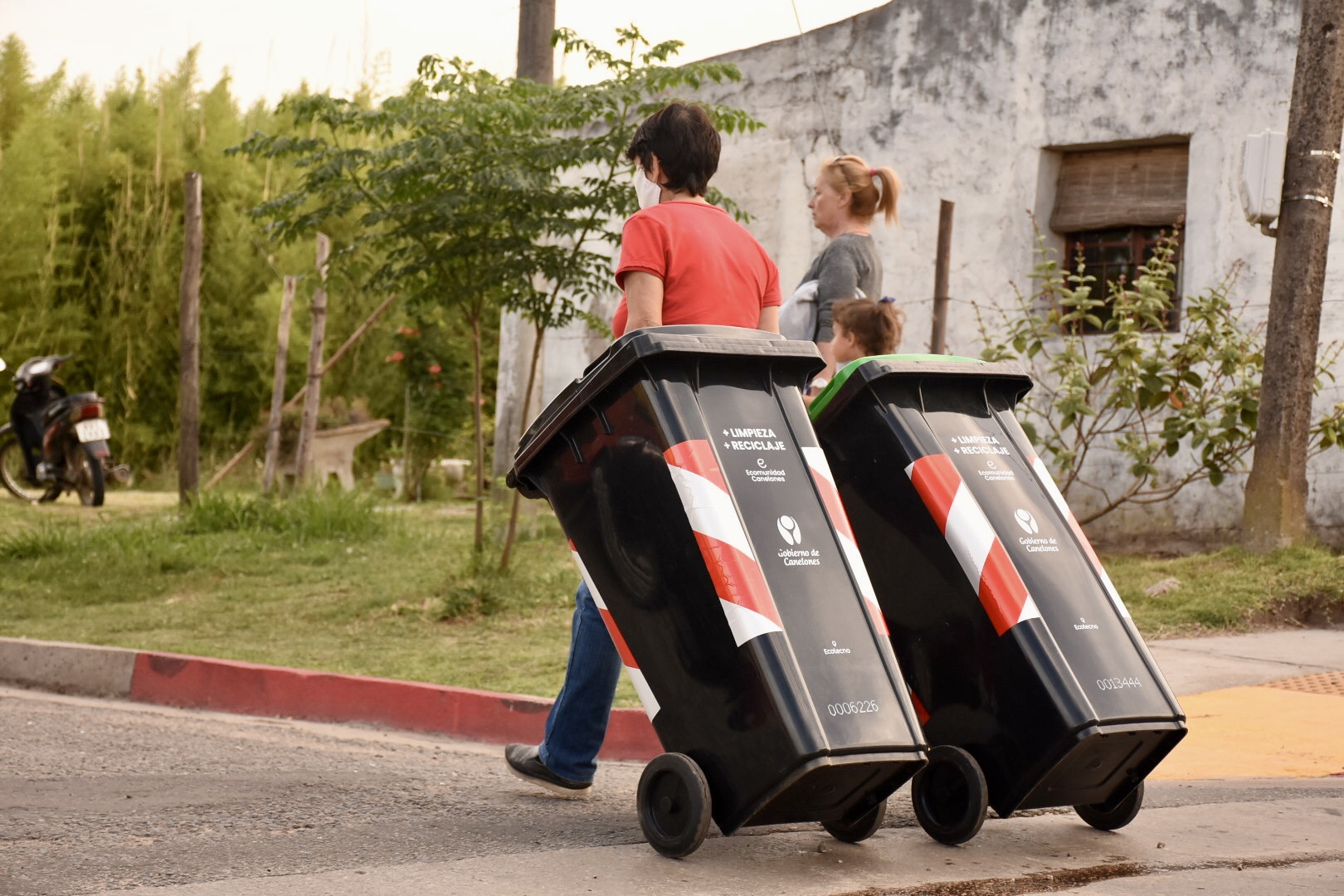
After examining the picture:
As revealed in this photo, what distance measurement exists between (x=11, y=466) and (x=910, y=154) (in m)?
9.03

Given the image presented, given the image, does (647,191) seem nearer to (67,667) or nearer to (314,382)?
(67,667)

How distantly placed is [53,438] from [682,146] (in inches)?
427

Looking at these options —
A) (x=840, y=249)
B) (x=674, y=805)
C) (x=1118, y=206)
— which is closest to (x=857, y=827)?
(x=674, y=805)

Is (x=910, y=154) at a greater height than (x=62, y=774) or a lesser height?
greater

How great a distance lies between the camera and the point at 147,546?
938 cm

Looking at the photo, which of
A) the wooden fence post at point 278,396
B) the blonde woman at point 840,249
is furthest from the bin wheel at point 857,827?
the wooden fence post at point 278,396

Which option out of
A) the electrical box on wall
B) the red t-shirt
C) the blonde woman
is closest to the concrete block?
the blonde woman

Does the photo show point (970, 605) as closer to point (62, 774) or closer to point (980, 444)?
point (980, 444)

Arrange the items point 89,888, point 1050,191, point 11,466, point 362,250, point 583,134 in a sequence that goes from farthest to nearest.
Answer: point 11,466 < point 583,134 < point 1050,191 < point 362,250 < point 89,888

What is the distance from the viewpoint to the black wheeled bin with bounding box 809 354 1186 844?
3.33 m

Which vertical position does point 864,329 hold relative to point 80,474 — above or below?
above

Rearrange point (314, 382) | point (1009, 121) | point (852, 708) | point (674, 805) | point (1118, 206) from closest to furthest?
1. point (852, 708)
2. point (674, 805)
3. point (1118, 206)
4. point (1009, 121)
5. point (314, 382)

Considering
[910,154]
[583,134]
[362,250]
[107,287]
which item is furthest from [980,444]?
[107,287]

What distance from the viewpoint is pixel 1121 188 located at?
10344 mm
